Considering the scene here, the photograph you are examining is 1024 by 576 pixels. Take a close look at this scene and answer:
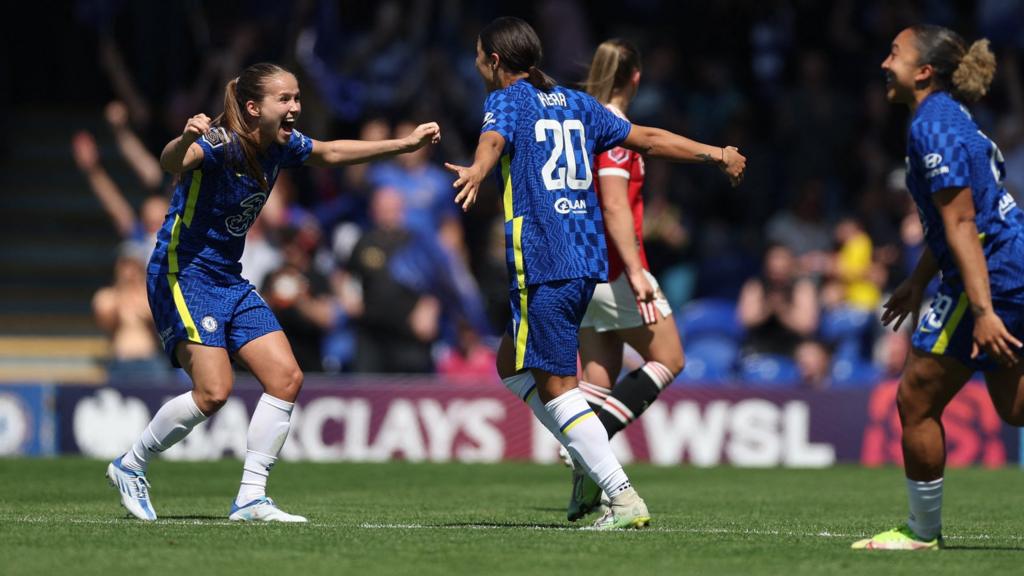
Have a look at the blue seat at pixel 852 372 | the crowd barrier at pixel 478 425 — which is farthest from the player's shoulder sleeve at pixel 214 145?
the blue seat at pixel 852 372

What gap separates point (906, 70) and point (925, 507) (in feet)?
5.79

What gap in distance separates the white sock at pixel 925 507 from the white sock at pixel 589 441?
129 cm

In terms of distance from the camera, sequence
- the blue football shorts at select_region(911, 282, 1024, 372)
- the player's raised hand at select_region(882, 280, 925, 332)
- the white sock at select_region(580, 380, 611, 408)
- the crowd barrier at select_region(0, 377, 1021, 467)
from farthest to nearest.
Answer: the crowd barrier at select_region(0, 377, 1021, 467), the white sock at select_region(580, 380, 611, 408), the player's raised hand at select_region(882, 280, 925, 332), the blue football shorts at select_region(911, 282, 1024, 372)

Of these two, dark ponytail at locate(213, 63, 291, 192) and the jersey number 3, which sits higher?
dark ponytail at locate(213, 63, 291, 192)

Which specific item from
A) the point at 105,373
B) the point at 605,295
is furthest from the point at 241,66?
the point at 605,295

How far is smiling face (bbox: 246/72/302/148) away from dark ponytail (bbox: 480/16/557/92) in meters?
0.98

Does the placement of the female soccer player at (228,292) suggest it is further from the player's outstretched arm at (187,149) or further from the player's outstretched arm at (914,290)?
the player's outstretched arm at (914,290)

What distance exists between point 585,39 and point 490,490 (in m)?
8.49

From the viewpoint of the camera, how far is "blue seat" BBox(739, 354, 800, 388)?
15.3 metres

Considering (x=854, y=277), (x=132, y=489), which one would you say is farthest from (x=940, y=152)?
(x=854, y=277)

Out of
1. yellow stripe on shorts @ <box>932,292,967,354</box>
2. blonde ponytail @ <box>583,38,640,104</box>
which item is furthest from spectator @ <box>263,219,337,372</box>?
yellow stripe on shorts @ <box>932,292,967,354</box>

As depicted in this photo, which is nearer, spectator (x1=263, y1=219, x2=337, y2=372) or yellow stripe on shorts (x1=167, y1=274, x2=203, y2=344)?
yellow stripe on shorts (x1=167, y1=274, x2=203, y2=344)

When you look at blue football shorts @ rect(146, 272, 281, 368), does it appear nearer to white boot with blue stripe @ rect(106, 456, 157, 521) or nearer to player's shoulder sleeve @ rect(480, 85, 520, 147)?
white boot with blue stripe @ rect(106, 456, 157, 521)

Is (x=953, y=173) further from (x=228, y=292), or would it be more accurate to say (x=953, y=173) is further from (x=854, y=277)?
(x=854, y=277)
